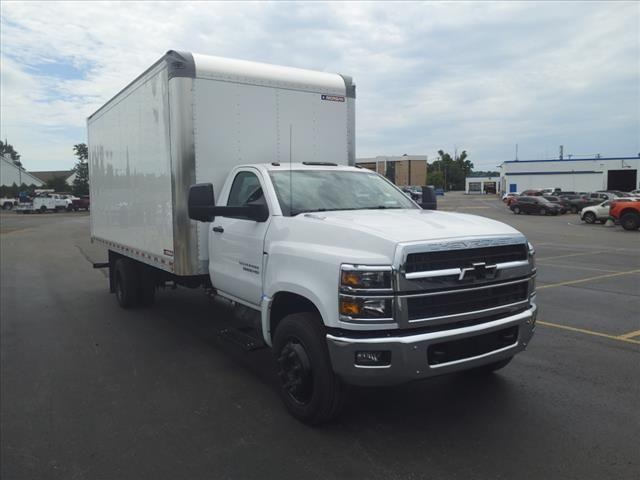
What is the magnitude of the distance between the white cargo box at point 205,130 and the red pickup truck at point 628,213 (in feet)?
77.4

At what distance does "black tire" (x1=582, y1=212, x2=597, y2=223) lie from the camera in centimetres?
3148

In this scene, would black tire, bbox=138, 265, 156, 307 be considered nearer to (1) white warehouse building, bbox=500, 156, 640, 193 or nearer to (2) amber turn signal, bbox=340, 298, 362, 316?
(2) amber turn signal, bbox=340, 298, 362, 316

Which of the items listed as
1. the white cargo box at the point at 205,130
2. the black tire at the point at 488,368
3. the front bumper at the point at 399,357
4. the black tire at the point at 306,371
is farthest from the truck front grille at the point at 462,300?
the white cargo box at the point at 205,130

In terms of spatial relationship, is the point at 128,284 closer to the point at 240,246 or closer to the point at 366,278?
the point at 240,246

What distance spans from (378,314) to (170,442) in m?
1.84

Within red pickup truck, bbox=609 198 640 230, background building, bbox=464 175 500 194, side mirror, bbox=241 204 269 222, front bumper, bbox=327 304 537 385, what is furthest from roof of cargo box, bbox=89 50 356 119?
background building, bbox=464 175 500 194

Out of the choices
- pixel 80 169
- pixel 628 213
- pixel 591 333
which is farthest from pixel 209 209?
pixel 80 169

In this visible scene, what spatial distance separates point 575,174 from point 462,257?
75.6 metres

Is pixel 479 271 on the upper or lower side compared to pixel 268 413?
upper

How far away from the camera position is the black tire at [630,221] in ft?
83.4

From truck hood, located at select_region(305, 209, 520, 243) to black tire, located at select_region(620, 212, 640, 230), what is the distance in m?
25.0

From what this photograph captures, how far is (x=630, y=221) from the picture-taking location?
2566 centimetres

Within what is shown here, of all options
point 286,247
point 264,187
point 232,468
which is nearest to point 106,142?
point 264,187

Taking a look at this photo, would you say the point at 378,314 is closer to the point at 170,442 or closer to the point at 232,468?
the point at 232,468
